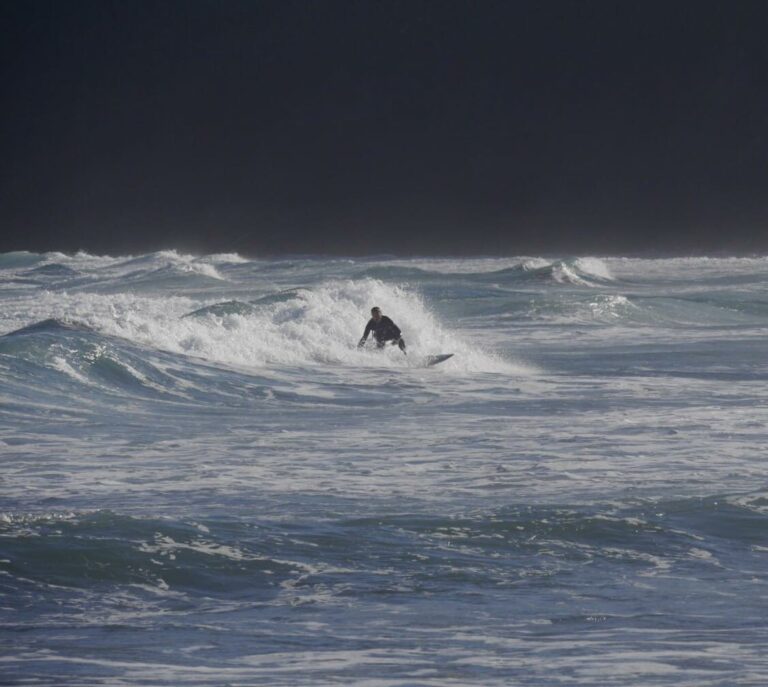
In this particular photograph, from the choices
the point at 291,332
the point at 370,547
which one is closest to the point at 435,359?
the point at 291,332

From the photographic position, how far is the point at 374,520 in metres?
8.47

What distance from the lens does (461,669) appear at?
5824 mm

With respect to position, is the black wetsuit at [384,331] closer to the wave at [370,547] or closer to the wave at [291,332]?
the wave at [291,332]

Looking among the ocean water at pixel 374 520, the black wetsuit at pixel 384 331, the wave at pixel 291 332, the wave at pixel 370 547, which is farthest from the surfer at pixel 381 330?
the wave at pixel 370 547

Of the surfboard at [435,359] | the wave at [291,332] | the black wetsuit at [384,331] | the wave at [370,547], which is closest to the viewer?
the wave at [370,547]

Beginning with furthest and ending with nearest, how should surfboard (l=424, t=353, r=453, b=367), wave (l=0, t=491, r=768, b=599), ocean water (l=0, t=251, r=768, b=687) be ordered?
surfboard (l=424, t=353, r=453, b=367) < wave (l=0, t=491, r=768, b=599) < ocean water (l=0, t=251, r=768, b=687)

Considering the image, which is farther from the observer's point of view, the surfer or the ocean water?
the surfer

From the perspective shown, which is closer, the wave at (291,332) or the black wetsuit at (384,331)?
the wave at (291,332)

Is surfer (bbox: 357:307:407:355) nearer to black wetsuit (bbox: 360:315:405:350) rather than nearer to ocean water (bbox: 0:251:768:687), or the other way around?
black wetsuit (bbox: 360:315:405:350)

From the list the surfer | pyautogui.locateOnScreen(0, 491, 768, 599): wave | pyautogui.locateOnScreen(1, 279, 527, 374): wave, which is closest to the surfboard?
pyautogui.locateOnScreen(1, 279, 527, 374): wave

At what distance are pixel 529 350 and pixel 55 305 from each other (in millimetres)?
15503

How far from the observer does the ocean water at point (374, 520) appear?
239 inches

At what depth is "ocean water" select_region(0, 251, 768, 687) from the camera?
607 cm

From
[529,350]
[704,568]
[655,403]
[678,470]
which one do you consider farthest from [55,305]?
[704,568]
